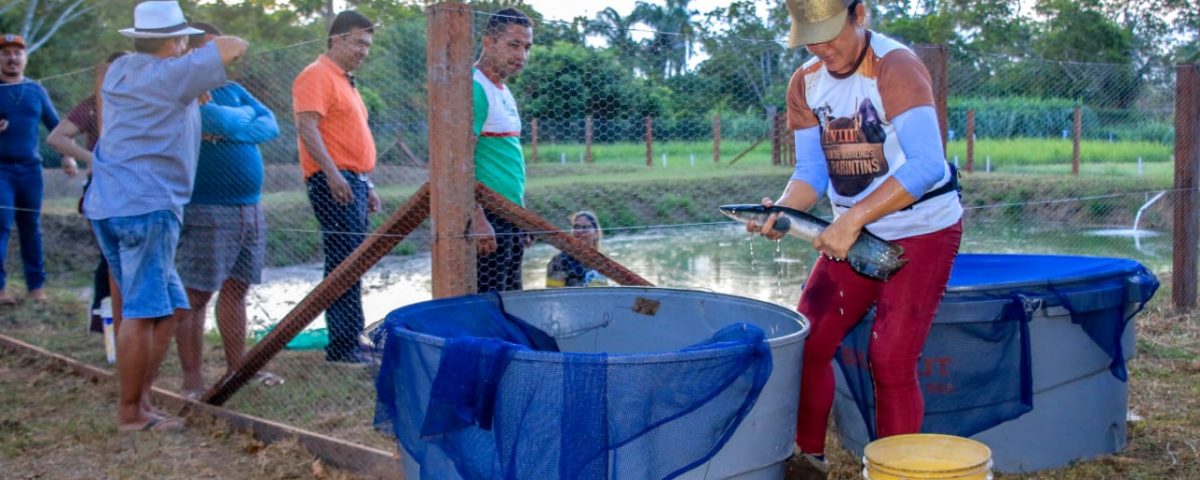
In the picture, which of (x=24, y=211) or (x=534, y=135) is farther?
(x=24, y=211)

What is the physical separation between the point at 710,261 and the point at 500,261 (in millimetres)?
8053

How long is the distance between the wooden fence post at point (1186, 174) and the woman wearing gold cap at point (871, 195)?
437cm

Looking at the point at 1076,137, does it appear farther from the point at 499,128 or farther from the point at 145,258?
the point at 145,258

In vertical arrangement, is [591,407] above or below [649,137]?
below

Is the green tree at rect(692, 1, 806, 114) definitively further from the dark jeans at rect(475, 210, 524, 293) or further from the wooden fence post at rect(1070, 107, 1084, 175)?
the wooden fence post at rect(1070, 107, 1084, 175)

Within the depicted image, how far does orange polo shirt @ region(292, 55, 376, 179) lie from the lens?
16.5 ft

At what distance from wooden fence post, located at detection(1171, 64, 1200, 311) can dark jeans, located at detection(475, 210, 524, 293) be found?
448 centimetres

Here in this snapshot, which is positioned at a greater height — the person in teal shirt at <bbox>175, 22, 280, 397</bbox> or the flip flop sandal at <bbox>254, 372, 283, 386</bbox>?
the person in teal shirt at <bbox>175, 22, 280, 397</bbox>

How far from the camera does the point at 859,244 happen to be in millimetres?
2965

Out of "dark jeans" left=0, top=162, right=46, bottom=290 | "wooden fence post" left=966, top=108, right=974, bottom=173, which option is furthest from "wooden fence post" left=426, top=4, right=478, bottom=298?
"wooden fence post" left=966, top=108, right=974, bottom=173

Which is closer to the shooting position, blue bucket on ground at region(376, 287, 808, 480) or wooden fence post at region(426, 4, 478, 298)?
blue bucket on ground at region(376, 287, 808, 480)

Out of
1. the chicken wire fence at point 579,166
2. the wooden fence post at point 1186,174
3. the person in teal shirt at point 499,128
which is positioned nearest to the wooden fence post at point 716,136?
the chicken wire fence at point 579,166

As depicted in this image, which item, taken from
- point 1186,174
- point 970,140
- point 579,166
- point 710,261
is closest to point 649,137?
point 579,166

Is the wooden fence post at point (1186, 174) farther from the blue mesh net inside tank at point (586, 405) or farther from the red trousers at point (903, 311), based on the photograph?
the blue mesh net inside tank at point (586, 405)
